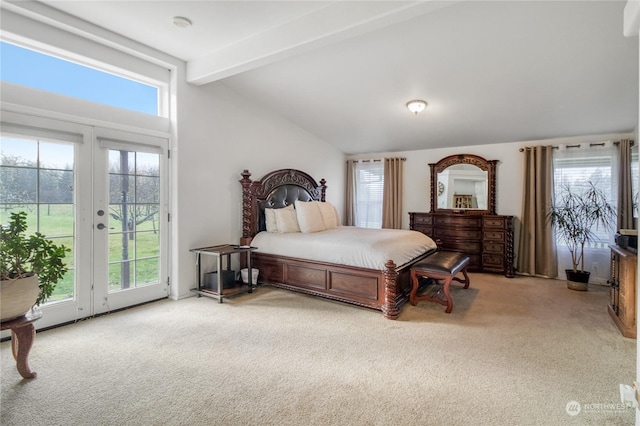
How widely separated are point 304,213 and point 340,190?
227 cm

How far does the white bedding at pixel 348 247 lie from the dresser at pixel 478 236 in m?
1.21

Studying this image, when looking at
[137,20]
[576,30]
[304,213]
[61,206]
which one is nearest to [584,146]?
[576,30]

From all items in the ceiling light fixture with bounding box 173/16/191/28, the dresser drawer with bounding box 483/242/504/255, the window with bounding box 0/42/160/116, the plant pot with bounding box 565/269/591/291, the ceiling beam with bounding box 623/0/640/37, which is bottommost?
the plant pot with bounding box 565/269/591/291

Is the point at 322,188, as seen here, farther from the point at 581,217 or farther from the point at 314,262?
the point at 581,217

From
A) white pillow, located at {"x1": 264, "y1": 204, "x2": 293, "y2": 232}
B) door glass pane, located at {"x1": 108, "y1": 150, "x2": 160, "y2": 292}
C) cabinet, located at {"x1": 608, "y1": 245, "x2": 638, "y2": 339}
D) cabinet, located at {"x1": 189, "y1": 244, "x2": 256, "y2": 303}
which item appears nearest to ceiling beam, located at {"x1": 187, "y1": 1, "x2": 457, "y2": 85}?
door glass pane, located at {"x1": 108, "y1": 150, "x2": 160, "y2": 292}

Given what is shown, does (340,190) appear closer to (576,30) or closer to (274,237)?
(274,237)

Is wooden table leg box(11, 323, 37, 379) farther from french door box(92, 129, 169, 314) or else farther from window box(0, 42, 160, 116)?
window box(0, 42, 160, 116)

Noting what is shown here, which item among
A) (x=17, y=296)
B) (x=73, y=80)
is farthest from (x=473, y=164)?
(x=17, y=296)

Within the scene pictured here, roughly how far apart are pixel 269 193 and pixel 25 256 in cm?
305

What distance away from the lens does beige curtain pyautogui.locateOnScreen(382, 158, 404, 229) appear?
20.6 feet

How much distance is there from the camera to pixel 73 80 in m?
3.09

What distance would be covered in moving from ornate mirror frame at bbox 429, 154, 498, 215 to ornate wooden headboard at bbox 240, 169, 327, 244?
7.18 feet

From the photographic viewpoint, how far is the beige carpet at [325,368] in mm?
1796

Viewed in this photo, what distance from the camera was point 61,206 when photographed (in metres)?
2.97
